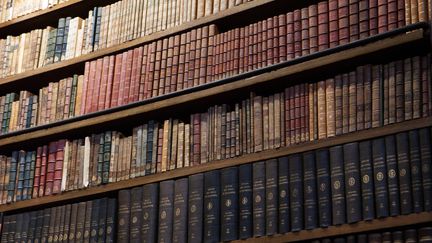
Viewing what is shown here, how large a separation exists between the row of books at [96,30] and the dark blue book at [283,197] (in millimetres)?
584

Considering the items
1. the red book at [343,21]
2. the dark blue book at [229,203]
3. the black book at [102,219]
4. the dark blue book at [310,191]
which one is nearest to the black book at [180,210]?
the dark blue book at [229,203]

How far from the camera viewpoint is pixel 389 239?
2.04 m

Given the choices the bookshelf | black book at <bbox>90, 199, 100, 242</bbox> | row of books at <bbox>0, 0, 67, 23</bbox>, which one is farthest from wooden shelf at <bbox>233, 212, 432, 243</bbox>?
row of books at <bbox>0, 0, 67, 23</bbox>

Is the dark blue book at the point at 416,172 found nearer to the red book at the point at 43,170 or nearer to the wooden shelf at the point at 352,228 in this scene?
the wooden shelf at the point at 352,228

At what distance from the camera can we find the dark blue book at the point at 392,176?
2.04m

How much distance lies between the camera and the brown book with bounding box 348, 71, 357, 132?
7.24ft

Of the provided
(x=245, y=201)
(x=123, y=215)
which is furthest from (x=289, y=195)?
(x=123, y=215)

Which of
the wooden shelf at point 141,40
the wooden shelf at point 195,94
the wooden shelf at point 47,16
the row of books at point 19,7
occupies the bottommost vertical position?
the wooden shelf at point 195,94

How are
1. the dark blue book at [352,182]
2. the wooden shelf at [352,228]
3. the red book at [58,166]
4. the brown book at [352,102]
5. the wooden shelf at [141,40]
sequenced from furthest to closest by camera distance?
the red book at [58,166], the wooden shelf at [141,40], the brown book at [352,102], the dark blue book at [352,182], the wooden shelf at [352,228]

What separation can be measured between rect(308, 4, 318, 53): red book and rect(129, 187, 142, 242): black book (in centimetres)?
65

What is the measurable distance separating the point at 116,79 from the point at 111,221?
0.48 meters

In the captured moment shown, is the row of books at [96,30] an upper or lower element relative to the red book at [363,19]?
upper

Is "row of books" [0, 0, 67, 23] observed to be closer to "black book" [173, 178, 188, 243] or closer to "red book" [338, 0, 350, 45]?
"black book" [173, 178, 188, 243]

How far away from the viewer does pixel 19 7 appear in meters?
3.10
